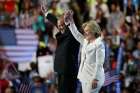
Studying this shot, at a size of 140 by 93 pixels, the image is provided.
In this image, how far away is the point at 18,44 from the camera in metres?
18.7

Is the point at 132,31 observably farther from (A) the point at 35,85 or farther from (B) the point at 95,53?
(B) the point at 95,53

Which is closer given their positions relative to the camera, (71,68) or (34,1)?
(71,68)

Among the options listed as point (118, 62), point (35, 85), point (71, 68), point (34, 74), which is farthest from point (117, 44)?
point (71, 68)

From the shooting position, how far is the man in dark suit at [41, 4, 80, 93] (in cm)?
1036

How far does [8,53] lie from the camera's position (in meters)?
18.2

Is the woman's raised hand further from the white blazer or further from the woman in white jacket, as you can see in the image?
the white blazer

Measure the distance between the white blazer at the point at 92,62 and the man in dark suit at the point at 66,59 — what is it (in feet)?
1.57

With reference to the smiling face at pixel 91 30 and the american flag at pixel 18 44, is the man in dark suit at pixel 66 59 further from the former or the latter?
the american flag at pixel 18 44

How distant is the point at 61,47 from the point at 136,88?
19.3ft

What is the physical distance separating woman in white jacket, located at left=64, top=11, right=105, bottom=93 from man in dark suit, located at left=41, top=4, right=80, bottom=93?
45cm

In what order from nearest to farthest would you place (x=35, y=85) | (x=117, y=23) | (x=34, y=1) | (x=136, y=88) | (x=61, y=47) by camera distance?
(x=61, y=47) → (x=35, y=85) → (x=136, y=88) → (x=117, y=23) → (x=34, y=1)

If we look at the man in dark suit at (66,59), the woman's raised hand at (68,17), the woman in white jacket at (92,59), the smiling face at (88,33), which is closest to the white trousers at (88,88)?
the woman in white jacket at (92,59)

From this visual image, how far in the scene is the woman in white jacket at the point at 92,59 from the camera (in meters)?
9.61

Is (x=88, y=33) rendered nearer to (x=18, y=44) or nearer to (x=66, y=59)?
(x=66, y=59)
